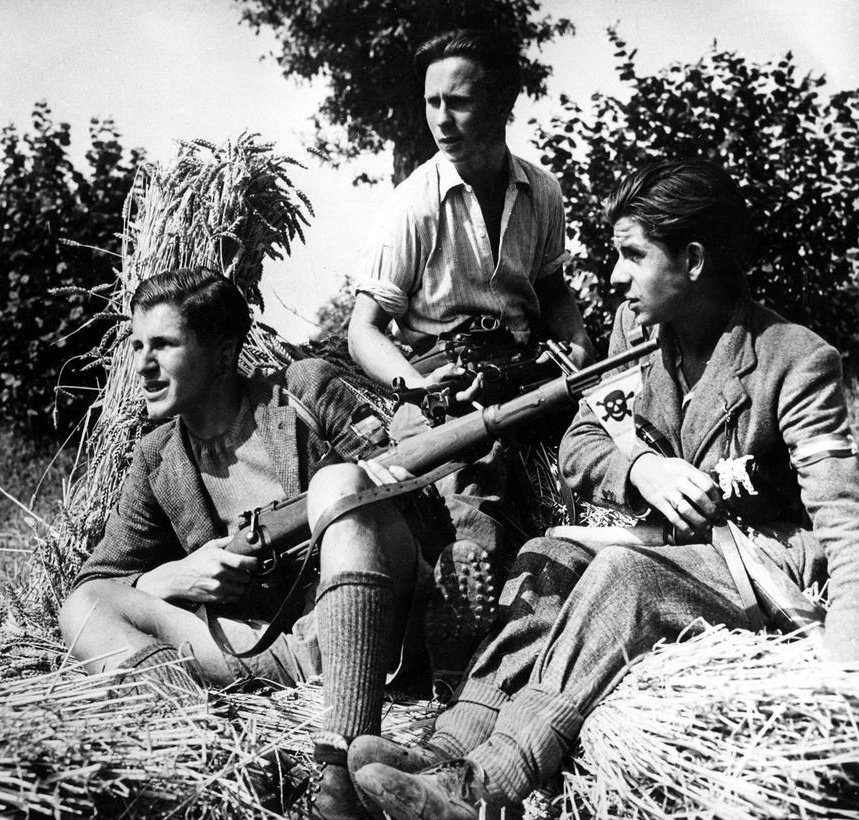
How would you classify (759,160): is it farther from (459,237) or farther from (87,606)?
(87,606)

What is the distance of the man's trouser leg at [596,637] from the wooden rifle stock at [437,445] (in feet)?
1.51

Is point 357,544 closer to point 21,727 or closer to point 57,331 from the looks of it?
point 21,727

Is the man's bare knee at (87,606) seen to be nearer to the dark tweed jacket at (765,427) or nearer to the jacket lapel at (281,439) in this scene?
the jacket lapel at (281,439)

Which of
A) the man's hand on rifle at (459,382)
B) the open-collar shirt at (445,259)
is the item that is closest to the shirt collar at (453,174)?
the open-collar shirt at (445,259)

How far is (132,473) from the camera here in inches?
129

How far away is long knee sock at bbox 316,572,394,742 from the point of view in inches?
90.4

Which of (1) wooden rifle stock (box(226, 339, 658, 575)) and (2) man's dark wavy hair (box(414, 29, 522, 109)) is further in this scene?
(2) man's dark wavy hair (box(414, 29, 522, 109))

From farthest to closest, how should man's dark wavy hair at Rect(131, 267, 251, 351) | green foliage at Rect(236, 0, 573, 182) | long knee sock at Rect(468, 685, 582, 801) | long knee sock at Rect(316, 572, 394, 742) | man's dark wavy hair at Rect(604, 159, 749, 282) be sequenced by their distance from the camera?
green foliage at Rect(236, 0, 573, 182) → man's dark wavy hair at Rect(131, 267, 251, 351) → man's dark wavy hair at Rect(604, 159, 749, 282) → long knee sock at Rect(316, 572, 394, 742) → long knee sock at Rect(468, 685, 582, 801)

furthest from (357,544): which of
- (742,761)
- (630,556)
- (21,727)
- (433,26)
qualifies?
(433,26)

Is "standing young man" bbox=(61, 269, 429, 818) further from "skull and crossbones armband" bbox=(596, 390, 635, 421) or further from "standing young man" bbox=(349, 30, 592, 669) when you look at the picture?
"skull and crossbones armband" bbox=(596, 390, 635, 421)

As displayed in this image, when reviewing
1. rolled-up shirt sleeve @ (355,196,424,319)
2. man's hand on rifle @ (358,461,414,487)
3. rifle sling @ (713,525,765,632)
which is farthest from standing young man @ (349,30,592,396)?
rifle sling @ (713,525,765,632)

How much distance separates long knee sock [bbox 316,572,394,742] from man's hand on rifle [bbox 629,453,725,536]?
2.42ft

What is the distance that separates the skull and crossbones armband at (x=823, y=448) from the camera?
2.44m

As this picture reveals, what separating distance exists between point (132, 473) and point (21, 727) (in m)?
1.27
